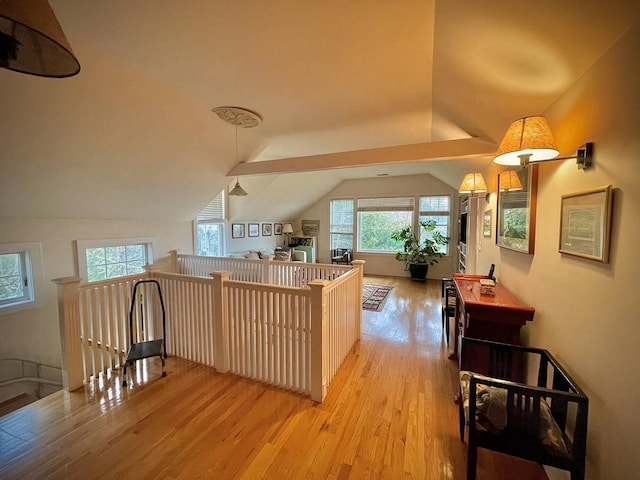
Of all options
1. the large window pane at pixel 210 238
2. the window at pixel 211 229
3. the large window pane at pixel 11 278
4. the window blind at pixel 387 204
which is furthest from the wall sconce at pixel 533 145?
the window blind at pixel 387 204

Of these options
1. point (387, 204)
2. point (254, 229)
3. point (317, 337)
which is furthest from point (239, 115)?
point (387, 204)

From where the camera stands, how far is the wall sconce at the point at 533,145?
4.33 ft

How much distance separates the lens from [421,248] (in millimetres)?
→ 6898

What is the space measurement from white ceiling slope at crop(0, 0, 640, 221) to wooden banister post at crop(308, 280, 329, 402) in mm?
1684

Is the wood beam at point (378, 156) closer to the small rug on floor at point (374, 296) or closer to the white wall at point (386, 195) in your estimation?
the small rug on floor at point (374, 296)

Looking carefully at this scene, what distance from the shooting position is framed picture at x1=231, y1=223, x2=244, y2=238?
6.13 metres

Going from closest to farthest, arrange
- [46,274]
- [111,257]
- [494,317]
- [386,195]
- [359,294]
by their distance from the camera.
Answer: [494,317] → [46,274] → [359,294] → [111,257] → [386,195]

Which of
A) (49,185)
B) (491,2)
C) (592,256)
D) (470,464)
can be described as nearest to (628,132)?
(592,256)

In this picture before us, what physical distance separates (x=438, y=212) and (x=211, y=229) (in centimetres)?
556

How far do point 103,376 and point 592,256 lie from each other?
3830 millimetres

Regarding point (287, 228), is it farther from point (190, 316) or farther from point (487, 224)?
point (487, 224)

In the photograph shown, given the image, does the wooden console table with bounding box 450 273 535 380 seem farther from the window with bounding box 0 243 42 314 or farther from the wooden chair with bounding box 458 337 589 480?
the window with bounding box 0 243 42 314

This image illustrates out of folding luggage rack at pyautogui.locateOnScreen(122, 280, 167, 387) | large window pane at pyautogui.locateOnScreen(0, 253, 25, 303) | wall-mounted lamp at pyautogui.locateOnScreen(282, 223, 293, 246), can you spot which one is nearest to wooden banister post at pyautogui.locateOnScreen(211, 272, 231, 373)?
folding luggage rack at pyautogui.locateOnScreen(122, 280, 167, 387)

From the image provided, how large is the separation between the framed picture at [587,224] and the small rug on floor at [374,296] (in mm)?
3302
